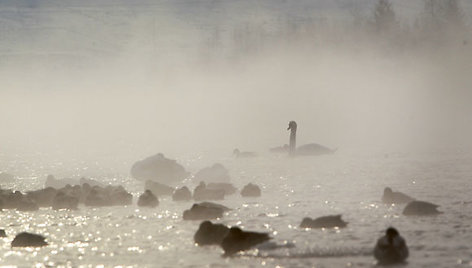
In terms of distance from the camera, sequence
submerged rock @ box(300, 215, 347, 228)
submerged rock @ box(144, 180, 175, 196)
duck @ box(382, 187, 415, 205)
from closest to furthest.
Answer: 1. submerged rock @ box(300, 215, 347, 228)
2. duck @ box(382, 187, 415, 205)
3. submerged rock @ box(144, 180, 175, 196)

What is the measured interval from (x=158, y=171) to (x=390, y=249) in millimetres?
29686

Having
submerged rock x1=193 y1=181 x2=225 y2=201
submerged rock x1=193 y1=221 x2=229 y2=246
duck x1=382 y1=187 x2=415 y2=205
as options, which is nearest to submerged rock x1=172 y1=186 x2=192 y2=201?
submerged rock x1=193 y1=181 x2=225 y2=201

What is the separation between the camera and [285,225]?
122 ft

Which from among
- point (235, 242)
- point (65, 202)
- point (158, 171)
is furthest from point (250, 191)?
point (235, 242)

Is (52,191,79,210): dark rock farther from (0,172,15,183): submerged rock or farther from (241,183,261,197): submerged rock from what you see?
(0,172,15,183): submerged rock

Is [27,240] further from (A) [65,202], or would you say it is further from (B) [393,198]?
(B) [393,198]

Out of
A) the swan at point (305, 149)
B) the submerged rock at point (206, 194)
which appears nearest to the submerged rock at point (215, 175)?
the submerged rock at point (206, 194)

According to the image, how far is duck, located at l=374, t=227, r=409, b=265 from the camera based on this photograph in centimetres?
2947

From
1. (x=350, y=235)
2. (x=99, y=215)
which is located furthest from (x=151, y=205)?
(x=350, y=235)

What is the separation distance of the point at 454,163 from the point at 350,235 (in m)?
30.2

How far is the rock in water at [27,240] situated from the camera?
114ft

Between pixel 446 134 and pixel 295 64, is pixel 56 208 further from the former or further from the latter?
pixel 295 64

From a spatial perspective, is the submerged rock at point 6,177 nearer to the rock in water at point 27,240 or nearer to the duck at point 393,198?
the duck at point 393,198

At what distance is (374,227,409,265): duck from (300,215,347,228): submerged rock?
6.05 meters
